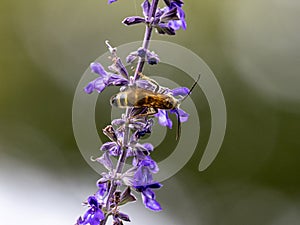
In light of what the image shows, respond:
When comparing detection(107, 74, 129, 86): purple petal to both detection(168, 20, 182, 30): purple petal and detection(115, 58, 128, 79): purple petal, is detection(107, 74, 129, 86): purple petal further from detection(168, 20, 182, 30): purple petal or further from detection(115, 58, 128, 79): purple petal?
detection(168, 20, 182, 30): purple petal

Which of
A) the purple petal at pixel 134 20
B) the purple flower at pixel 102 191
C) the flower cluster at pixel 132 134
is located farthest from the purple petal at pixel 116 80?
the purple flower at pixel 102 191

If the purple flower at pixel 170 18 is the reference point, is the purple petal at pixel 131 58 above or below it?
below

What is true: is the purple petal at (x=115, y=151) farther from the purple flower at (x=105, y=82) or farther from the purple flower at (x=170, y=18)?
the purple flower at (x=170, y=18)

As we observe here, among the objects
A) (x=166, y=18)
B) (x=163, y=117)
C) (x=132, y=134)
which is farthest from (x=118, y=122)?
(x=166, y=18)

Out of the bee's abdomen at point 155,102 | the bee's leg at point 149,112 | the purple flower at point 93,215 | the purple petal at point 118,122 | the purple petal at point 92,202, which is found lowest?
the purple flower at point 93,215

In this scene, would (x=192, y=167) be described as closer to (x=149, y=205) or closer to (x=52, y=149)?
(x=52, y=149)

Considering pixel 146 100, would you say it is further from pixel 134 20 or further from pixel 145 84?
pixel 134 20
